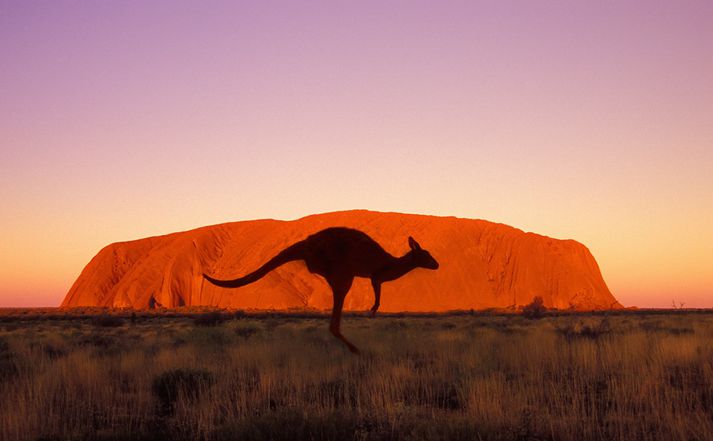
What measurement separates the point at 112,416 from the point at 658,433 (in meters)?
5.62

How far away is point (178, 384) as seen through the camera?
8.13 metres

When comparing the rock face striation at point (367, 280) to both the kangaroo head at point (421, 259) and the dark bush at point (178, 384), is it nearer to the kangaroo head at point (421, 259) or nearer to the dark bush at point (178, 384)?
the kangaroo head at point (421, 259)

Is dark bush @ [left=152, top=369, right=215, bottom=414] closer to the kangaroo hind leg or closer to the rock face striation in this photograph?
the kangaroo hind leg

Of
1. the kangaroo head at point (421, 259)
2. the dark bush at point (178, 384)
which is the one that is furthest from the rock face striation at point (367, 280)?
the dark bush at point (178, 384)

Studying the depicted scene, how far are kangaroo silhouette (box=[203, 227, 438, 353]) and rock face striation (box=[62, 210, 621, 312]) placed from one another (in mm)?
57273

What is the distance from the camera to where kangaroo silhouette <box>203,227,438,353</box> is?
10.3 m

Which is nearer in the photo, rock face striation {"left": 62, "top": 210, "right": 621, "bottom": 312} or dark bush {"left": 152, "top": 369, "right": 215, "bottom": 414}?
dark bush {"left": 152, "top": 369, "right": 215, "bottom": 414}

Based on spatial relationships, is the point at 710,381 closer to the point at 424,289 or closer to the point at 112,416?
the point at 112,416

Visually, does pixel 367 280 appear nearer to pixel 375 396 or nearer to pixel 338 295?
pixel 338 295

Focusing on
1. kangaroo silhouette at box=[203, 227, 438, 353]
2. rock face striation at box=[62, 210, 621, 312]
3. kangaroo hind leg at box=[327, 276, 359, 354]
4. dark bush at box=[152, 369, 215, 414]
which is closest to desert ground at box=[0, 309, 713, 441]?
dark bush at box=[152, 369, 215, 414]

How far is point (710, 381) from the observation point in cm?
805

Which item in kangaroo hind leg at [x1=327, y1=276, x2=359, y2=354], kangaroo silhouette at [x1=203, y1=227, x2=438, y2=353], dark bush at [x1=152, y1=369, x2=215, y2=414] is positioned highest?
kangaroo silhouette at [x1=203, y1=227, x2=438, y2=353]

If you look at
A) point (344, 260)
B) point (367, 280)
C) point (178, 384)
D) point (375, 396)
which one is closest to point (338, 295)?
point (344, 260)

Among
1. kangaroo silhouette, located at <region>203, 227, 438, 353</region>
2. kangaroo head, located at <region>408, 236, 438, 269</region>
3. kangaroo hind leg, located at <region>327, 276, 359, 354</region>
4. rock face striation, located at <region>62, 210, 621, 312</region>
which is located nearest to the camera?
kangaroo hind leg, located at <region>327, 276, 359, 354</region>
